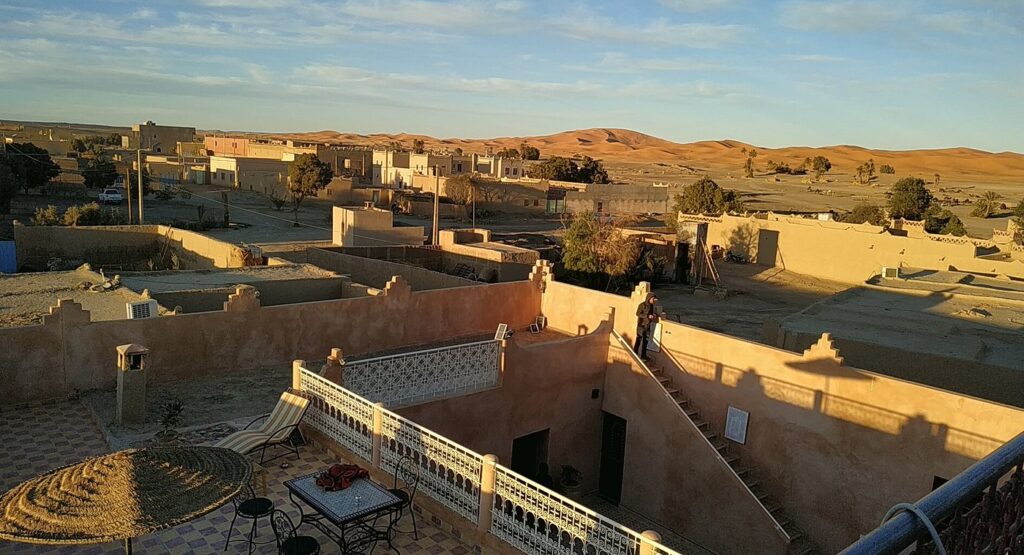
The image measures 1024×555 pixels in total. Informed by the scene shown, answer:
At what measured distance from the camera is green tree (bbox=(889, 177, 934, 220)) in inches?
2228

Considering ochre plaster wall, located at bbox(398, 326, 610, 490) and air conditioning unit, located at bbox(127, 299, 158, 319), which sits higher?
air conditioning unit, located at bbox(127, 299, 158, 319)

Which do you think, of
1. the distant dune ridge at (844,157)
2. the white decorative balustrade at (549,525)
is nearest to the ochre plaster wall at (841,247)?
the white decorative balustrade at (549,525)

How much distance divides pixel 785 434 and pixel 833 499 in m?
1.34

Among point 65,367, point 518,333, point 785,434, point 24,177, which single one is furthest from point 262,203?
point 785,434

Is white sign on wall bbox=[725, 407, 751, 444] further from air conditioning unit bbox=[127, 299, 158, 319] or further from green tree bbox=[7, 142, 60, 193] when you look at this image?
green tree bbox=[7, 142, 60, 193]

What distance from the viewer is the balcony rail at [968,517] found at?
→ 5.94 ft

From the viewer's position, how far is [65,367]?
38.8 ft

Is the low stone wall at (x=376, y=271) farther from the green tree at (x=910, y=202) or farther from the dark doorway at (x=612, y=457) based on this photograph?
the green tree at (x=910, y=202)

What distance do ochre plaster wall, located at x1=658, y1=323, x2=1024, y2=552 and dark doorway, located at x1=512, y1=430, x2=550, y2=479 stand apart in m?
3.30

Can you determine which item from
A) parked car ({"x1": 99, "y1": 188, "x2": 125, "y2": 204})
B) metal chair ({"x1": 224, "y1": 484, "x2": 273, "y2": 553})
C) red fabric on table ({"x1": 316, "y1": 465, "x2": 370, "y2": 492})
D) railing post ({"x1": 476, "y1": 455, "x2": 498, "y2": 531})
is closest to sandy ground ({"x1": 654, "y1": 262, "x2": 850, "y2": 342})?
railing post ({"x1": 476, "y1": 455, "x2": 498, "y2": 531})

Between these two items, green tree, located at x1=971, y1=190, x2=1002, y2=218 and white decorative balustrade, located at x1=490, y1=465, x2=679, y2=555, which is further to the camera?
green tree, located at x1=971, y1=190, x2=1002, y2=218

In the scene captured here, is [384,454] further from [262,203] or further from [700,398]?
[262,203]

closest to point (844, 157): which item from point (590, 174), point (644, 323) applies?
point (590, 174)

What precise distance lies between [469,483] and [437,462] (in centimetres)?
45
